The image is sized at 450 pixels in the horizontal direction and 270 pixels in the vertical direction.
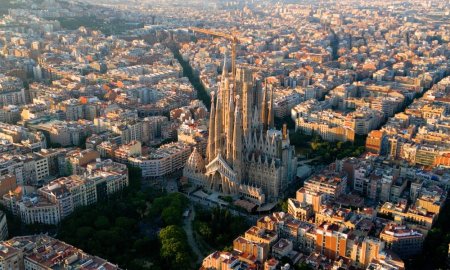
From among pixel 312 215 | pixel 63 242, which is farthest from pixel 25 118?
pixel 312 215

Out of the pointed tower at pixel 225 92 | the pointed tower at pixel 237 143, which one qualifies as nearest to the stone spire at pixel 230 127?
the pointed tower at pixel 237 143

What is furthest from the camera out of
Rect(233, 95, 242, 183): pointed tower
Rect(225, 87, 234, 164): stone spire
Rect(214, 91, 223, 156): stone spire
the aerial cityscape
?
Rect(214, 91, 223, 156): stone spire

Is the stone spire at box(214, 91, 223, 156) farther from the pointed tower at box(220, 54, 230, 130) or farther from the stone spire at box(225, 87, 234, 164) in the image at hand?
the stone spire at box(225, 87, 234, 164)

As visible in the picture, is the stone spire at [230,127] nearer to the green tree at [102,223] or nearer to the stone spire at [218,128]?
Result: the stone spire at [218,128]

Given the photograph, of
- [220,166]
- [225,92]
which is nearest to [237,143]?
[220,166]

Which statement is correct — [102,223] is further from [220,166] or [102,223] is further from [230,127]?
[230,127]

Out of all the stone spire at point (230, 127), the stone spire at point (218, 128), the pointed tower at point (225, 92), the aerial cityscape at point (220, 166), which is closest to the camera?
the aerial cityscape at point (220, 166)

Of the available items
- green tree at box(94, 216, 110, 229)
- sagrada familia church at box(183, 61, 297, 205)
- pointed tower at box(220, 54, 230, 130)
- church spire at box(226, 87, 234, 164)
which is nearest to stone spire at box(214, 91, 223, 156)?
sagrada familia church at box(183, 61, 297, 205)

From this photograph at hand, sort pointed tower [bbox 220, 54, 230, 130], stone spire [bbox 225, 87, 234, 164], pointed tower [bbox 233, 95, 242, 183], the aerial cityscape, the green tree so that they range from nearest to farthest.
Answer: the aerial cityscape < the green tree < pointed tower [bbox 233, 95, 242, 183] < stone spire [bbox 225, 87, 234, 164] < pointed tower [bbox 220, 54, 230, 130]
